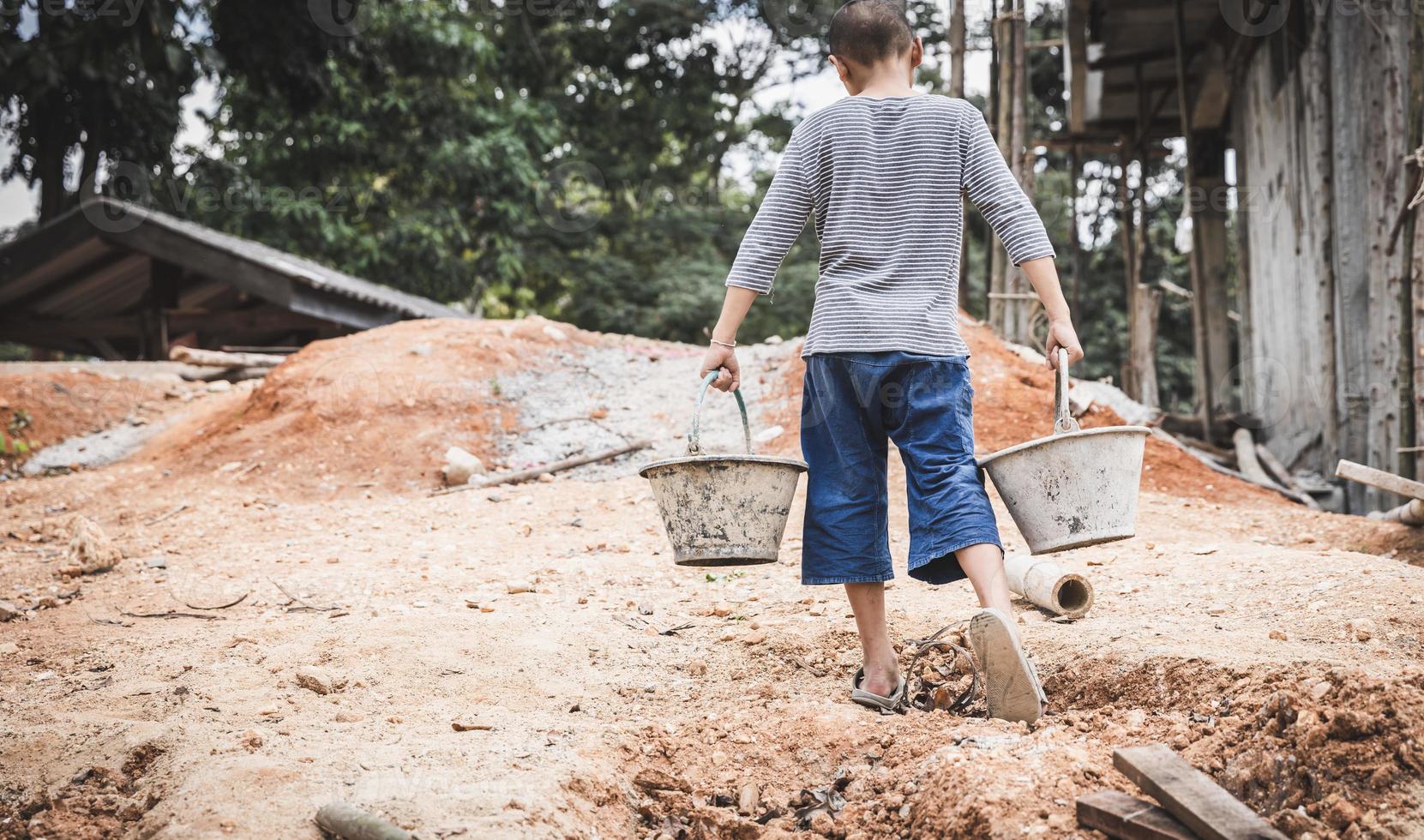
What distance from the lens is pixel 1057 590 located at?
329cm

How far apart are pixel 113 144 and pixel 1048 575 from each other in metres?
15.5

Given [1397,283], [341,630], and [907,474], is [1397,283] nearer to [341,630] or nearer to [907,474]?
[907,474]

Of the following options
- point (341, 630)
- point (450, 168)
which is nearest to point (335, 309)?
point (450, 168)

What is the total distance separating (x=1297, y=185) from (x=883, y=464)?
20.9 feet

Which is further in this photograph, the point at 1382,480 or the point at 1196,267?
the point at 1196,267

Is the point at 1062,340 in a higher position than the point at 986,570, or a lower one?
higher

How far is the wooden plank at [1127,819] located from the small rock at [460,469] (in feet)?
17.4

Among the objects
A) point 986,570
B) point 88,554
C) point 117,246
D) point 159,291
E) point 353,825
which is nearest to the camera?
point 353,825

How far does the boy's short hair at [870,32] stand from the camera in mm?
2637

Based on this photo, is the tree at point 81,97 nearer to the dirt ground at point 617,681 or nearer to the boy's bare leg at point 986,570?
the dirt ground at point 617,681

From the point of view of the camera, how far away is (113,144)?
49.0 feet

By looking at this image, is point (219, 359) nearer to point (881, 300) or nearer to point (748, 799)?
point (881, 300)

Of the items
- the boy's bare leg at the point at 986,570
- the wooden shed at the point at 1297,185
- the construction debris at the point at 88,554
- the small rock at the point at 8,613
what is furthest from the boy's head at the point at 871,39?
the construction debris at the point at 88,554

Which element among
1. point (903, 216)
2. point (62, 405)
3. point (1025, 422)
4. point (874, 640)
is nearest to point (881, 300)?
point (903, 216)
